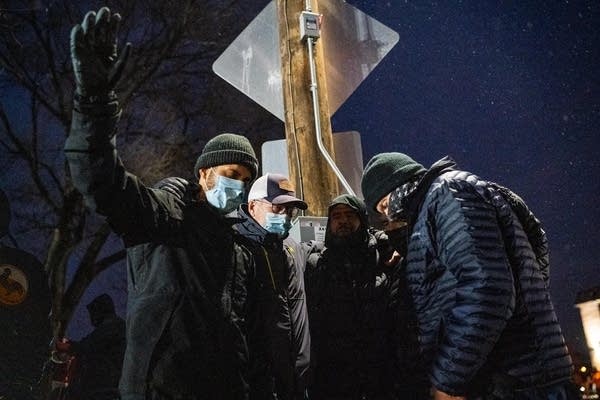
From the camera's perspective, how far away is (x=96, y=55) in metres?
1.90

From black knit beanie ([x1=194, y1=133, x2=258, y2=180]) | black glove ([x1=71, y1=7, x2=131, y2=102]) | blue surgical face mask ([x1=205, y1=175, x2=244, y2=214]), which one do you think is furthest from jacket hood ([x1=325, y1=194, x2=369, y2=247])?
black glove ([x1=71, y1=7, x2=131, y2=102])

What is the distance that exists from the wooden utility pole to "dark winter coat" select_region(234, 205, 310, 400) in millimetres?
550

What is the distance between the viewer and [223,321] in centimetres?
236

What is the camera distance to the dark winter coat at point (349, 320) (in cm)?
354

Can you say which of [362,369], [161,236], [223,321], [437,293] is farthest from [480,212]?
[362,369]

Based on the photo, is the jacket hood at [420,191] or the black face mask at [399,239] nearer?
the jacket hood at [420,191]

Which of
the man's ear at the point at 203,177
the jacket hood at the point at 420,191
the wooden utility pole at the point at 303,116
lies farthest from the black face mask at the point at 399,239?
the man's ear at the point at 203,177

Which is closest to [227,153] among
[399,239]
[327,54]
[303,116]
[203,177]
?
[203,177]

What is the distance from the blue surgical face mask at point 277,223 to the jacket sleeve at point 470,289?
5.58 ft

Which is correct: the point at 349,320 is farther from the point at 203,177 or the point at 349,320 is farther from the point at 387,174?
the point at 203,177

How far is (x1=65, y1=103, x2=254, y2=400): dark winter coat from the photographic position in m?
1.94

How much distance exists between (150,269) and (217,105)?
1391 cm

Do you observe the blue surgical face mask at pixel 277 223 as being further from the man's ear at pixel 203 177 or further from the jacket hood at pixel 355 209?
the man's ear at pixel 203 177

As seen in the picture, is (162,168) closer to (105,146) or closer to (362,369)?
(362,369)
